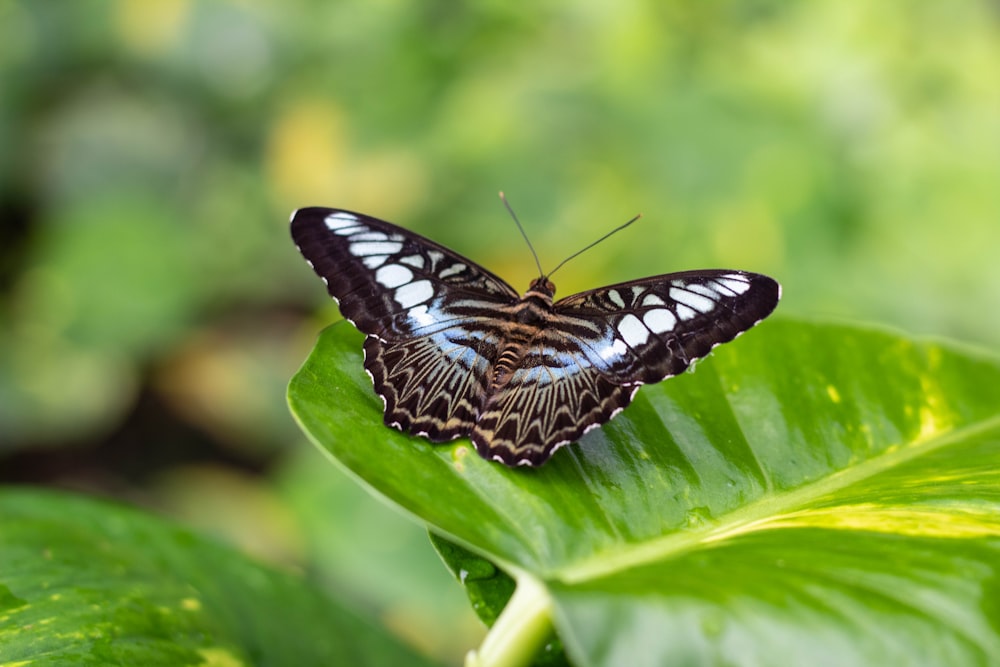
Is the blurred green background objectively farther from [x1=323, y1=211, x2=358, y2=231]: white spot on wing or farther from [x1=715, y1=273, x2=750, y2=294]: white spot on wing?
[x1=715, y1=273, x2=750, y2=294]: white spot on wing

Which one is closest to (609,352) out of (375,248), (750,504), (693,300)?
(693,300)

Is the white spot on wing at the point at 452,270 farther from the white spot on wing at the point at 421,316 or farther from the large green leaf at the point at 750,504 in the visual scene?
the large green leaf at the point at 750,504

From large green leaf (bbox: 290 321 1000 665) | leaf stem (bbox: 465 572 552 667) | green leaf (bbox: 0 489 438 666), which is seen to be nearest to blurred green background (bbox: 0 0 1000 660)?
green leaf (bbox: 0 489 438 666)

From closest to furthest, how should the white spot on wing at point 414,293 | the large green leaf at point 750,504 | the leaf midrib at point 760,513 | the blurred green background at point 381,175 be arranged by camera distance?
the large green leaf at point 750,504, the leaf midrib at point 760,513, the white spot on wing at point 414,293, the blurred green background at point 381,175

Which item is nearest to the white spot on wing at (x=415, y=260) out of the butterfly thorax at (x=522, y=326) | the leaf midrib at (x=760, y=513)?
the butterfly thorax at (x=522, y=326)

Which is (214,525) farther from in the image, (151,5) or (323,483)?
(151,5)

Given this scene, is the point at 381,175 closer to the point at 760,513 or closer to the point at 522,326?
the point at 522,326

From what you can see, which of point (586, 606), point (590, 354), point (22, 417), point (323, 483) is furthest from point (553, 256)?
point (586, 606)
